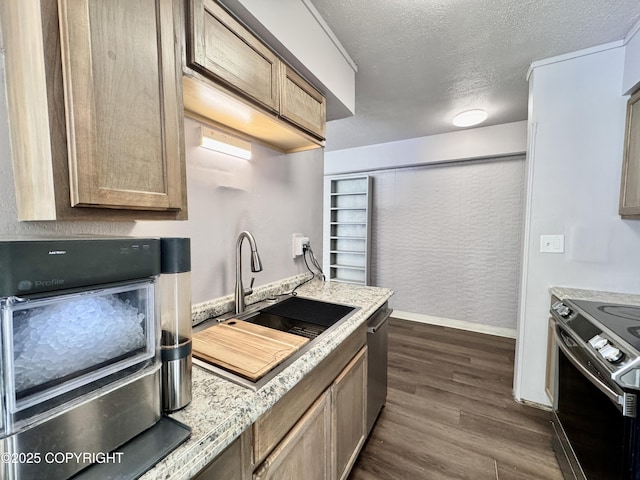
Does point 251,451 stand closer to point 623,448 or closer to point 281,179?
point 623,448

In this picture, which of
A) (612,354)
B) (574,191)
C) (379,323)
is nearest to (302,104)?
(379,323)

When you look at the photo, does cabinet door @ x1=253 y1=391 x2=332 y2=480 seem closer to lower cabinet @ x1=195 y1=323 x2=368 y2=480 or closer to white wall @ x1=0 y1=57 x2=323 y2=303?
lower cabinet @ x1=195 y1=323 x2=368 y2=480

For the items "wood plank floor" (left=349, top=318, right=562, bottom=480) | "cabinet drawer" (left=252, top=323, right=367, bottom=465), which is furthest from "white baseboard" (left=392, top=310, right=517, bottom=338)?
"cabinet drawer" (left=252, top=323, right=367, bottom=465)

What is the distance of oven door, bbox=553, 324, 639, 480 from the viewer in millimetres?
931

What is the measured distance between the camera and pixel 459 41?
5.44ft

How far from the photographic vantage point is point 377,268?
4.04 meters

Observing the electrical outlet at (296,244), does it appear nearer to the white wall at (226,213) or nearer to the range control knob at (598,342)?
the white wall at (226,213)

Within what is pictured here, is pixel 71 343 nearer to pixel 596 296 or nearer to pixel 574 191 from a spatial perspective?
pixel 596 296

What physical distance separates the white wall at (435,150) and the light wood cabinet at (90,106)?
10.6 feet

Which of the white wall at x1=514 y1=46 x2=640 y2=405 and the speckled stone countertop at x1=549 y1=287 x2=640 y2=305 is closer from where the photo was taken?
the speckled stone countertop at x1=549 y1=287 x2=640 y2=305

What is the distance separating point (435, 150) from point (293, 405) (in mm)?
3343

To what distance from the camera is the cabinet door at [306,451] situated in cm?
81

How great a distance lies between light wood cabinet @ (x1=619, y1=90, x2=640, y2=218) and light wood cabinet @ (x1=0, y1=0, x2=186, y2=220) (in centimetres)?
241

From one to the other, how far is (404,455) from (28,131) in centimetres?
217
